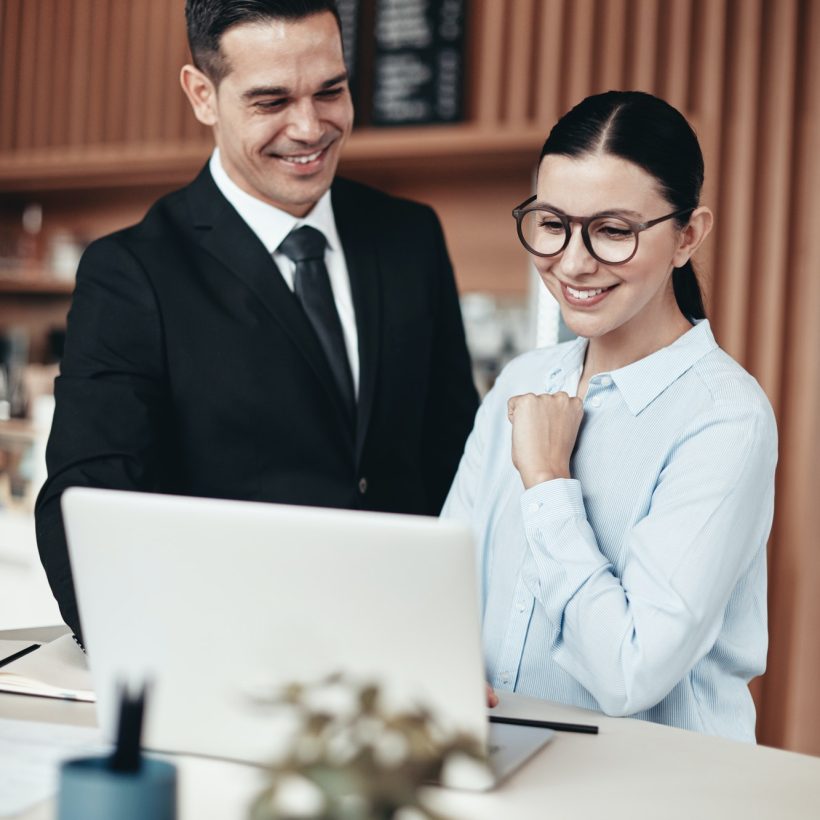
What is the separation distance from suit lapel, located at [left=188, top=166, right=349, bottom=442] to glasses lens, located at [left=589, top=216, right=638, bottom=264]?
0.69 metres

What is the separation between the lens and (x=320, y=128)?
1.88 m

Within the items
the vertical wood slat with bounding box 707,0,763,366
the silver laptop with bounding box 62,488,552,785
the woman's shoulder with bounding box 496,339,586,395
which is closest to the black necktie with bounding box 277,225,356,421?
the woman's shoulder with bounding box 496,339,586,395

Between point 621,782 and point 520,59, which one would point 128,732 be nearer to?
point 621,782

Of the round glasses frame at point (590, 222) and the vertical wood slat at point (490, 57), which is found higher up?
the vertical wood slat at point (490, 57)

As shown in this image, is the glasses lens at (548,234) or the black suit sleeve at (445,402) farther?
the black suit sleeve at (445,402)

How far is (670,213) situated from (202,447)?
0.91m

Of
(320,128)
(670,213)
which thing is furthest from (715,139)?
(670,213)

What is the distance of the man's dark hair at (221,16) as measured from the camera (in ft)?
6.01

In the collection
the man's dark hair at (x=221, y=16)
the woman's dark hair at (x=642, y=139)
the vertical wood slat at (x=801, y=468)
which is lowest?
the vertical wood slat at (x=801, y=468)

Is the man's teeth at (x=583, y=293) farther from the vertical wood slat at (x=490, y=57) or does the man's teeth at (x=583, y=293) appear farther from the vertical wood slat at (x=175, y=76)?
the vertical wood slat at (x=175, y=76)

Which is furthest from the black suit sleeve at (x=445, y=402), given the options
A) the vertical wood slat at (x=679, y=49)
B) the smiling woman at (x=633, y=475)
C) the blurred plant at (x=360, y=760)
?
the blurred plant at (x=360, y=760)

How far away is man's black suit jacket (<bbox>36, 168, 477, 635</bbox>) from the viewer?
5.77ft

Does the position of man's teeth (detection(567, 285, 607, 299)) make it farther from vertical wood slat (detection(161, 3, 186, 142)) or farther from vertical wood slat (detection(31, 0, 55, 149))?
vertical wood slat (detection(31, 0, 55, 149))

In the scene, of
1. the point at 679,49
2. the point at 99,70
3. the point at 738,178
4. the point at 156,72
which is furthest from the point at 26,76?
the point at 738,178
